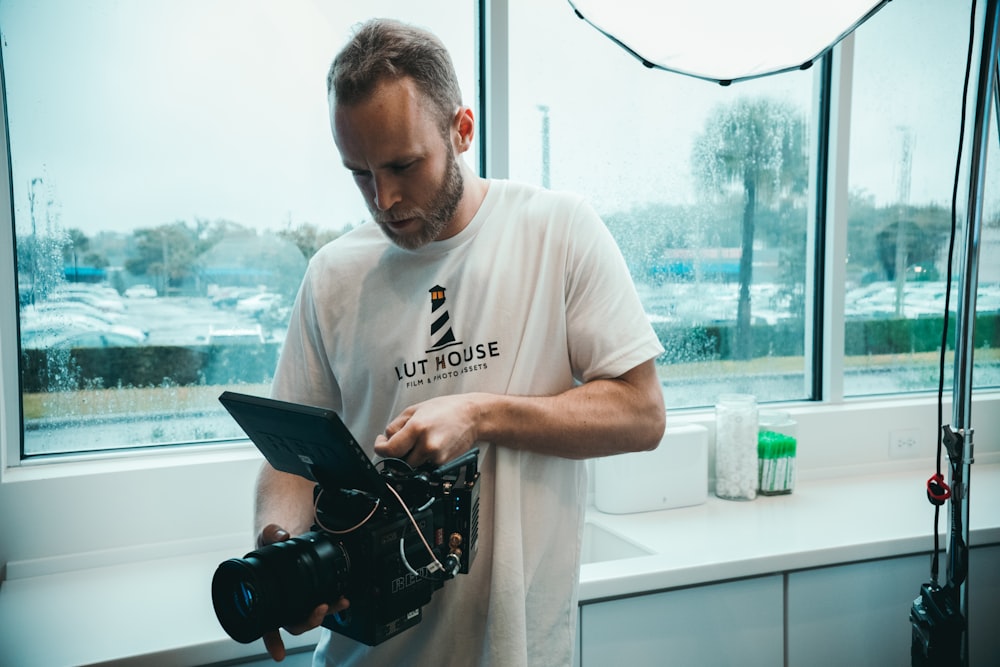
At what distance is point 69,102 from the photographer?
61.1 inches

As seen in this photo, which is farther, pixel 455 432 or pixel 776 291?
pixel 776 291

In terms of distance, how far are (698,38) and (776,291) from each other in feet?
3.63

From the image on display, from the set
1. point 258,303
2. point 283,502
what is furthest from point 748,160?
point 283,502

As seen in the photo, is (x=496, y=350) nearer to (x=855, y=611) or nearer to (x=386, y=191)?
(x=386, y=191)

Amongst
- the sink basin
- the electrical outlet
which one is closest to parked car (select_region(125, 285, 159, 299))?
the sink basin

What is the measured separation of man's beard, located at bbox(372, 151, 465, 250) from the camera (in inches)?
38.9

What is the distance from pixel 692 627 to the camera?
1439mm

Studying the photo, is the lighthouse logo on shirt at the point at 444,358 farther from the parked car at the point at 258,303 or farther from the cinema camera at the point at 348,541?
the parked car at the point at 258,303

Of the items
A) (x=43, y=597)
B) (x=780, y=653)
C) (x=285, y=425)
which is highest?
(x=285, y=425)

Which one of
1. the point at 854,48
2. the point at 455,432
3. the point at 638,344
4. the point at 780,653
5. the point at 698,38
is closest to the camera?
the point at 455,432

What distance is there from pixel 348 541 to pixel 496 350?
1.10ft

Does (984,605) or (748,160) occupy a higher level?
(748,160)

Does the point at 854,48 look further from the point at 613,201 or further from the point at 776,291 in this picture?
the point at 613,201

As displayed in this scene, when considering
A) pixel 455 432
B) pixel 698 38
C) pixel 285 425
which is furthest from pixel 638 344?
pixel 698 38
